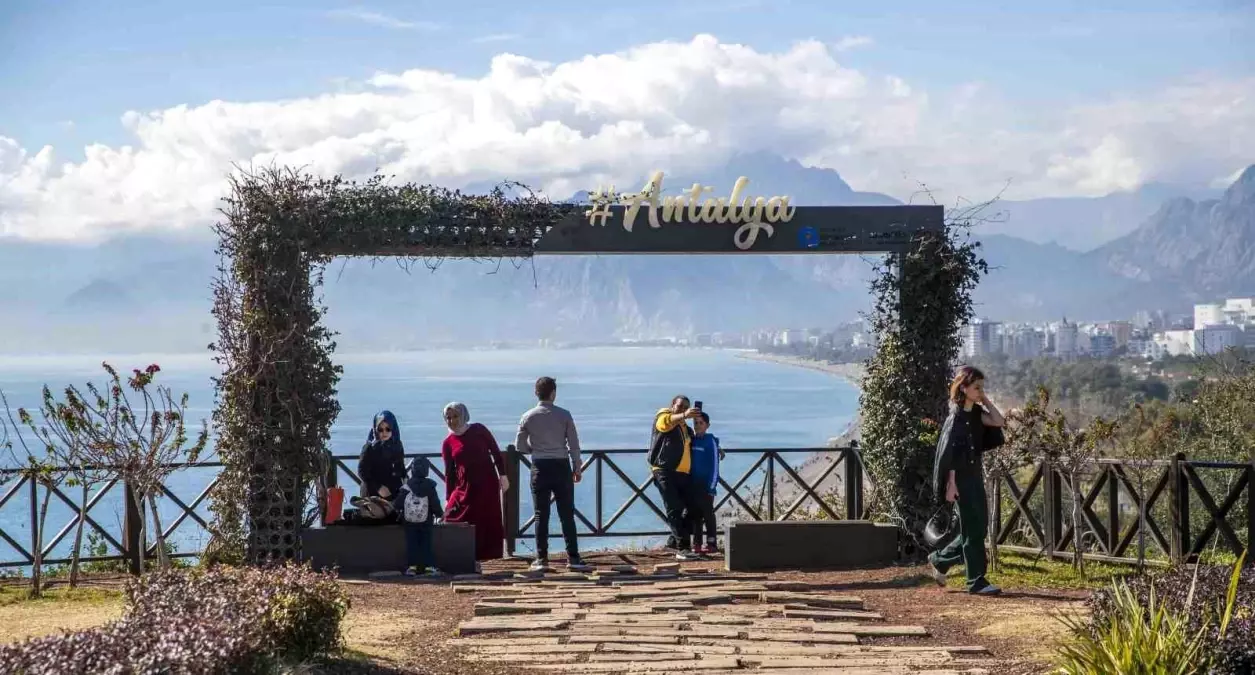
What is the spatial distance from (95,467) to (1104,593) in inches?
307

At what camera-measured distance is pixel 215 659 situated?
5.67m

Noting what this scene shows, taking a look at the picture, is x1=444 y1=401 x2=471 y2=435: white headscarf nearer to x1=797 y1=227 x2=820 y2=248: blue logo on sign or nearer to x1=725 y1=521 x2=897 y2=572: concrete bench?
x1=725 y1=521 x2=897 y2=572: concrete bench

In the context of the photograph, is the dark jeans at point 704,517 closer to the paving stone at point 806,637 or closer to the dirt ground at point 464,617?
the dirt ground at point 464,617

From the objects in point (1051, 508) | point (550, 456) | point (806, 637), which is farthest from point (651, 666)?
point (1051, 508)

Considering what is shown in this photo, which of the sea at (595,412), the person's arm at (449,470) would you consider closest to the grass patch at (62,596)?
the person's arm at (449,470)

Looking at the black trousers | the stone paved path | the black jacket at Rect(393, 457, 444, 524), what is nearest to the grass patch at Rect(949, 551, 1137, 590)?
the stone paved path

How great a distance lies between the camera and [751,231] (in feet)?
40.7

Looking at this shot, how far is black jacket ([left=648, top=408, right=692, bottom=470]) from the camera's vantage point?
12.5 meters

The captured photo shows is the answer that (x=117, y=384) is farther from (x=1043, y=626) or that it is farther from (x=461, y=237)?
(x=1043, y=626)

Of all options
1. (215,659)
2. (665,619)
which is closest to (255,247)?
(665,619)

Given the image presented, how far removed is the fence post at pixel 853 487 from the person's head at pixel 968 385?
356 centimetres

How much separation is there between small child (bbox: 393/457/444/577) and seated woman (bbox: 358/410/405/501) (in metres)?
0.24

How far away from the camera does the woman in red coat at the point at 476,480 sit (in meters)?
12.1

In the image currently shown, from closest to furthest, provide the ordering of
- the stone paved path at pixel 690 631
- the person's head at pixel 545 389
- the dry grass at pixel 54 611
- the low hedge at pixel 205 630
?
the low hedge at pixel 205 630
the stone paved path at pixel 690 631
the dry grass at pixel 54 611
the person's head at pixel 545 389
